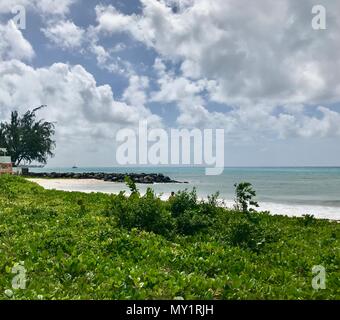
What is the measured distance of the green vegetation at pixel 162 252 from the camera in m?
8.26

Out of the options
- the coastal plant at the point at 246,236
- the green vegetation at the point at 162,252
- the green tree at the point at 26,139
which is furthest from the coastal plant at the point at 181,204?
the green tree at the point at 26,139

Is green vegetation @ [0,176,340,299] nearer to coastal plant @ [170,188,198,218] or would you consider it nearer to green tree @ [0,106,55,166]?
coastal plant @ [170,188,198,218]

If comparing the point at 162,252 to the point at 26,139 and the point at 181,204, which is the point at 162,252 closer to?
the point at 181,204

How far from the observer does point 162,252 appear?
10.8 metres

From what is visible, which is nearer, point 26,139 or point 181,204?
point 181,204

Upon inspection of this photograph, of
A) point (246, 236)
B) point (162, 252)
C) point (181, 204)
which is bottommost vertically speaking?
point (162, 252)

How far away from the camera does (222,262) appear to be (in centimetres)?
1026

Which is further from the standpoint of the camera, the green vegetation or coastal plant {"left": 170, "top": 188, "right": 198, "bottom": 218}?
coastal plant {"left": 170, "top": 188, "right": 198, "bottom": 218}

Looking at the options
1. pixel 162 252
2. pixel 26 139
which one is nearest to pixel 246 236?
pixel 162 252

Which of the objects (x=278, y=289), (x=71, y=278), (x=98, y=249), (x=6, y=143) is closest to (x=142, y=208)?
(x=98, y=249)

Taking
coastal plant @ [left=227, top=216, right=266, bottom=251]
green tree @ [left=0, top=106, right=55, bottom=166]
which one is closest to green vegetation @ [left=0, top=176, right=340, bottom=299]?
coastal plant @ [left=227, top=216, right=266, bottom=251]

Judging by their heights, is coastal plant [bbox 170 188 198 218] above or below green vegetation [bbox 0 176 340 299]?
above

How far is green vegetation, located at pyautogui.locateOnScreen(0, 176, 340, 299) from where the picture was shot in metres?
8.26
